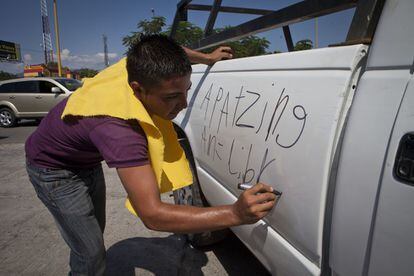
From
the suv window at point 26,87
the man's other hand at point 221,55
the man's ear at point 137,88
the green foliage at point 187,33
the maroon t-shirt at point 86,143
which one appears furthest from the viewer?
the suv window at point 26,87

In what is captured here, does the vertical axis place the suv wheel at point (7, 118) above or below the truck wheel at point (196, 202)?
below

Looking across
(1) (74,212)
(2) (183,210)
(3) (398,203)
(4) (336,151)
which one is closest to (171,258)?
(1) (74,212)

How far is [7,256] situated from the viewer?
2.97 m

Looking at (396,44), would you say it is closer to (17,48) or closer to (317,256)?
(317,256)

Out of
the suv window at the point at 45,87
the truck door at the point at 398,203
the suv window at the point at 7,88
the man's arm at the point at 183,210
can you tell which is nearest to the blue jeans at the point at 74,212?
the man's arm at the point at 183,210

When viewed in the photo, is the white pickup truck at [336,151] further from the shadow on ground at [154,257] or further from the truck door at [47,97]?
the truck door at [47,97]

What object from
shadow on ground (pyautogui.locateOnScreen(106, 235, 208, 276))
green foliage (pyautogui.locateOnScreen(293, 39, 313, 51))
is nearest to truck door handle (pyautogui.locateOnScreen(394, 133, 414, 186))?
green foliage (pyautogui.locateOnScreen(293, 39, 313, 51))

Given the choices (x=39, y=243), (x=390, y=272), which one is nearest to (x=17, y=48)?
(x=39, y=243)

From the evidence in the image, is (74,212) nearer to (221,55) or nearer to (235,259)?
(221,55)

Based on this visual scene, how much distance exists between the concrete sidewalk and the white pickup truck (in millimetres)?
1174

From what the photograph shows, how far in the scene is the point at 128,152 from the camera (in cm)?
135

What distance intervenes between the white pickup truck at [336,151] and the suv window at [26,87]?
38.2 ft

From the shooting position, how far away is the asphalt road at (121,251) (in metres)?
2.76

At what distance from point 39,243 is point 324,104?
2926 millimetres
